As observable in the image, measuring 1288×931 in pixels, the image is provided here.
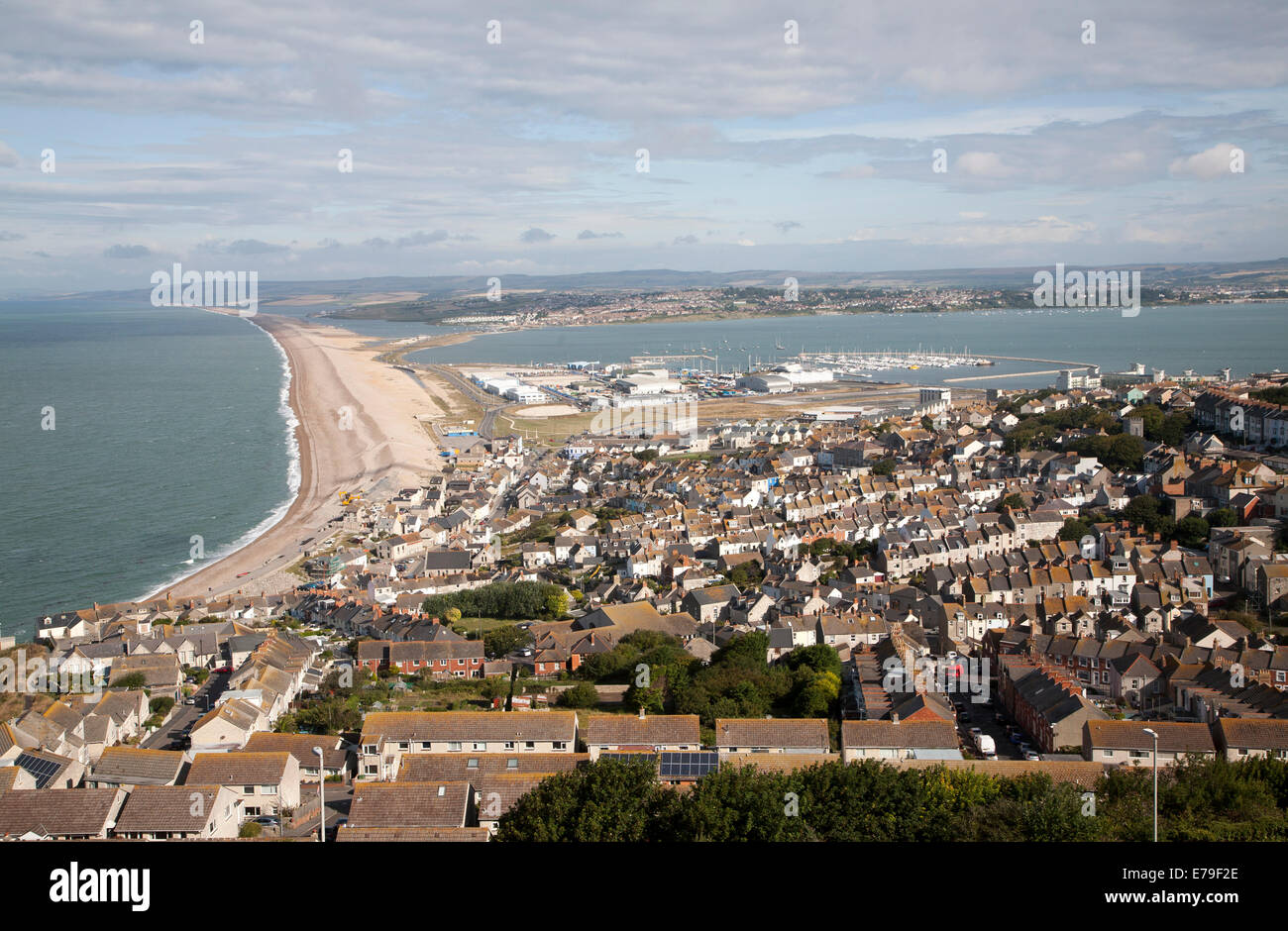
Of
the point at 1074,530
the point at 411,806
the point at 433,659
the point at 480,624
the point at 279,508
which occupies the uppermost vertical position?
the point at 1074,530

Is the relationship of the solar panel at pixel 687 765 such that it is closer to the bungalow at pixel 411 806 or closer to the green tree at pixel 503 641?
the bungalow at pixel 411 806

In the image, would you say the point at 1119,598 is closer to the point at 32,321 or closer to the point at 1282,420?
the point at 1282,420

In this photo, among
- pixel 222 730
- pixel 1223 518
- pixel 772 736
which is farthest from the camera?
pixel 1223 518

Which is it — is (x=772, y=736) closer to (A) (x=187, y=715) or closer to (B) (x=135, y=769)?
(B) (x=135, y=769)

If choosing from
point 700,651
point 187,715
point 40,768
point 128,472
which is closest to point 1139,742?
point 700,651

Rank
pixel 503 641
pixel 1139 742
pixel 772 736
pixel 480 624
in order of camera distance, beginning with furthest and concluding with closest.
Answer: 1. pixel 480 624
2. pixel 503 641
3. pixel 772 736
4. pixel 1139 742

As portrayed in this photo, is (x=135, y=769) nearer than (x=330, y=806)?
No

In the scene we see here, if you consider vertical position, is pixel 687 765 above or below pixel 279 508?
below
